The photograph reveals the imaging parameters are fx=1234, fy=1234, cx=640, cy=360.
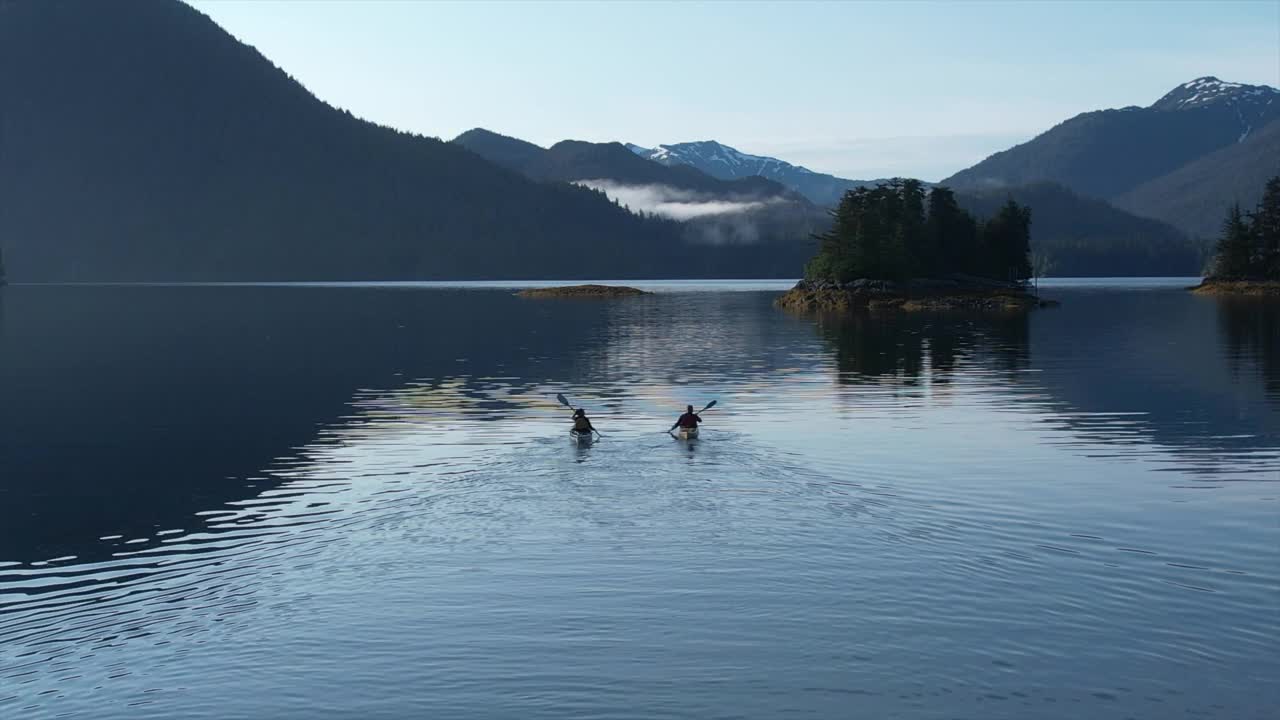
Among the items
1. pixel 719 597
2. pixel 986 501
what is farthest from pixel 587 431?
pixel 719 597

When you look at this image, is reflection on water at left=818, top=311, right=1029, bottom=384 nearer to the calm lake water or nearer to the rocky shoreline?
the calm lake water

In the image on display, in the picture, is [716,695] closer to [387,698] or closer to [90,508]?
[387,698]

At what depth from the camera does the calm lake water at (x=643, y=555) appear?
755 inches

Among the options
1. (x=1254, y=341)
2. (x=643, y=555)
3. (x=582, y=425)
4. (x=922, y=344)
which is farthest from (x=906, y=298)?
(x=643, y=555)

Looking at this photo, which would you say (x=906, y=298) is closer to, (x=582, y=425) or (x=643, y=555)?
(x=582, y=425)

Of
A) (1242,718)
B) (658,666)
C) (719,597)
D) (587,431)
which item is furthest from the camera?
(587,431)

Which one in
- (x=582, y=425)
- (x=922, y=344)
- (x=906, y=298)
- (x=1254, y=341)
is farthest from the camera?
(x=906, y=298)

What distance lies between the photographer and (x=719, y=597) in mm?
23828

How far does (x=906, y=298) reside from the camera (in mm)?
190500

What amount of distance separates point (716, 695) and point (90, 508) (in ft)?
74.7

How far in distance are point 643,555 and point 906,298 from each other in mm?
168859

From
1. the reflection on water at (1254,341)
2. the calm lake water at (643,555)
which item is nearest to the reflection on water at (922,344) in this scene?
the calm lake water at (643,555)

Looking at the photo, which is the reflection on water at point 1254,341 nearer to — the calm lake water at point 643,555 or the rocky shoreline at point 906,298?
the calm lake water at point 643,555

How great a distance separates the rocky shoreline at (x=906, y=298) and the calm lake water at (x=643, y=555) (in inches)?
4895
